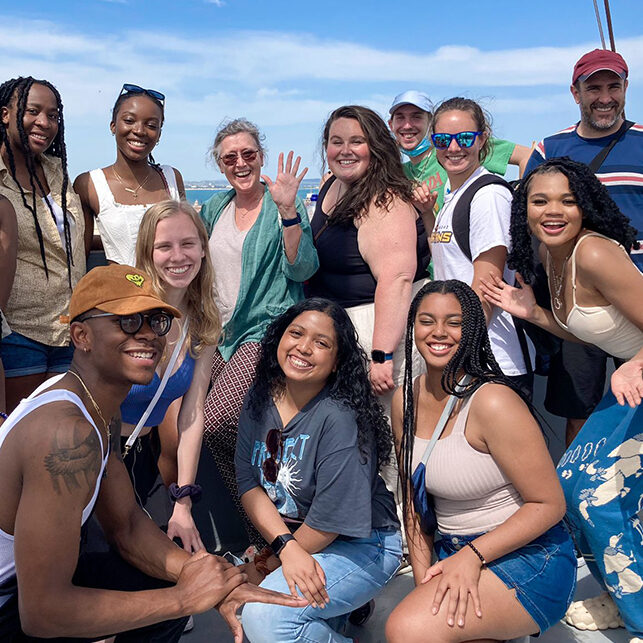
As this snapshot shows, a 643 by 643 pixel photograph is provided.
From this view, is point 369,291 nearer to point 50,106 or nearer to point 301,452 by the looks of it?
point 301,452

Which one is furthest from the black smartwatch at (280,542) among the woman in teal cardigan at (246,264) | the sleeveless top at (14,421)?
the sleeveless top at (14,421)

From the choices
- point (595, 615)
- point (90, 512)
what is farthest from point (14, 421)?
point (595, 615)

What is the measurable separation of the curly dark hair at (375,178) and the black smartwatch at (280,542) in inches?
65.5

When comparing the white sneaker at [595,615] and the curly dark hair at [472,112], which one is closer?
the white sneaker at [595,615]

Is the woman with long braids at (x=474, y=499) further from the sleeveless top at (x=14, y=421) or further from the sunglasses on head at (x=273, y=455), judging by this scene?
the sleeveless top at (x=14, y=421)

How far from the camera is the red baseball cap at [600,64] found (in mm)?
4320

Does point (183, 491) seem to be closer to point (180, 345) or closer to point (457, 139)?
point (180, 345)

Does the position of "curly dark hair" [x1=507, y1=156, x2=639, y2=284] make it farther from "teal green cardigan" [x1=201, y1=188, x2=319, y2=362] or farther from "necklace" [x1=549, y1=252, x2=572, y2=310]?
"teal green cardigan" [x1=201, y1=188, x2=319, y2=362]

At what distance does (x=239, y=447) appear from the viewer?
3.29 metres

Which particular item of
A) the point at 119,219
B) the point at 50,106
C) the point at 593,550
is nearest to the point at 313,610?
the point at 593,550

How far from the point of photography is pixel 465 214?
3.54 m

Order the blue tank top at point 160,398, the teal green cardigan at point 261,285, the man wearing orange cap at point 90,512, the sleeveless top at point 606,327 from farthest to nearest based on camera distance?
the teal green cardigan at point 261,285 → the blue tank top at point 160,398 → the sleeveless top at point 606,327 → the man wearing orange cap at point 90,512

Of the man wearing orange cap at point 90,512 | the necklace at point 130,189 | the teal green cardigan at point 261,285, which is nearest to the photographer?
the man wearing orange cap at point 90,512

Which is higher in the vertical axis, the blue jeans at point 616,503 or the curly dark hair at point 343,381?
the curly dark hair at point 343,381
